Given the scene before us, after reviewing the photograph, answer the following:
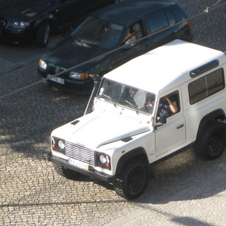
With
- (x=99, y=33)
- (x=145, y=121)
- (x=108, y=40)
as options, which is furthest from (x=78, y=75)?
(x=145, y=121)

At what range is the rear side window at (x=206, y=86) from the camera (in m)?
11.5

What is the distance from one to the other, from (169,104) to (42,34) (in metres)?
7.07

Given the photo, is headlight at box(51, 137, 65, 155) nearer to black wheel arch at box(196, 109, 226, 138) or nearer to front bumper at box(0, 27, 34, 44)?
black wheel arch at box(196, 109, 226, 138)

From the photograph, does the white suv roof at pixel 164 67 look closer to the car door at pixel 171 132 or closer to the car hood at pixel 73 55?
the car door at pixel 171 132

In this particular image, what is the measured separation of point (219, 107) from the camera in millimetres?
11938

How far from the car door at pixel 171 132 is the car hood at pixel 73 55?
11.6 feet

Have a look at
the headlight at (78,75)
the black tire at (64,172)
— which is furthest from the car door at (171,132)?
the headlight at (78,75)

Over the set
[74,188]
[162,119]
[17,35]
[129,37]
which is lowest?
[74,188]

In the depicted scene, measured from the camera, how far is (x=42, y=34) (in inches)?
680

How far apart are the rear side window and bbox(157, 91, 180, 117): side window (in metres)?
0.35

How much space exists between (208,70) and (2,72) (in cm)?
622

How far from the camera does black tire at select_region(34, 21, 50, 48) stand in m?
17.2

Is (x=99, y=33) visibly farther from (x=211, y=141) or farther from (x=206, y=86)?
(x=211, y=141)

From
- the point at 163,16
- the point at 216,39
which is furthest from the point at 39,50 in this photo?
the point at 216,39
